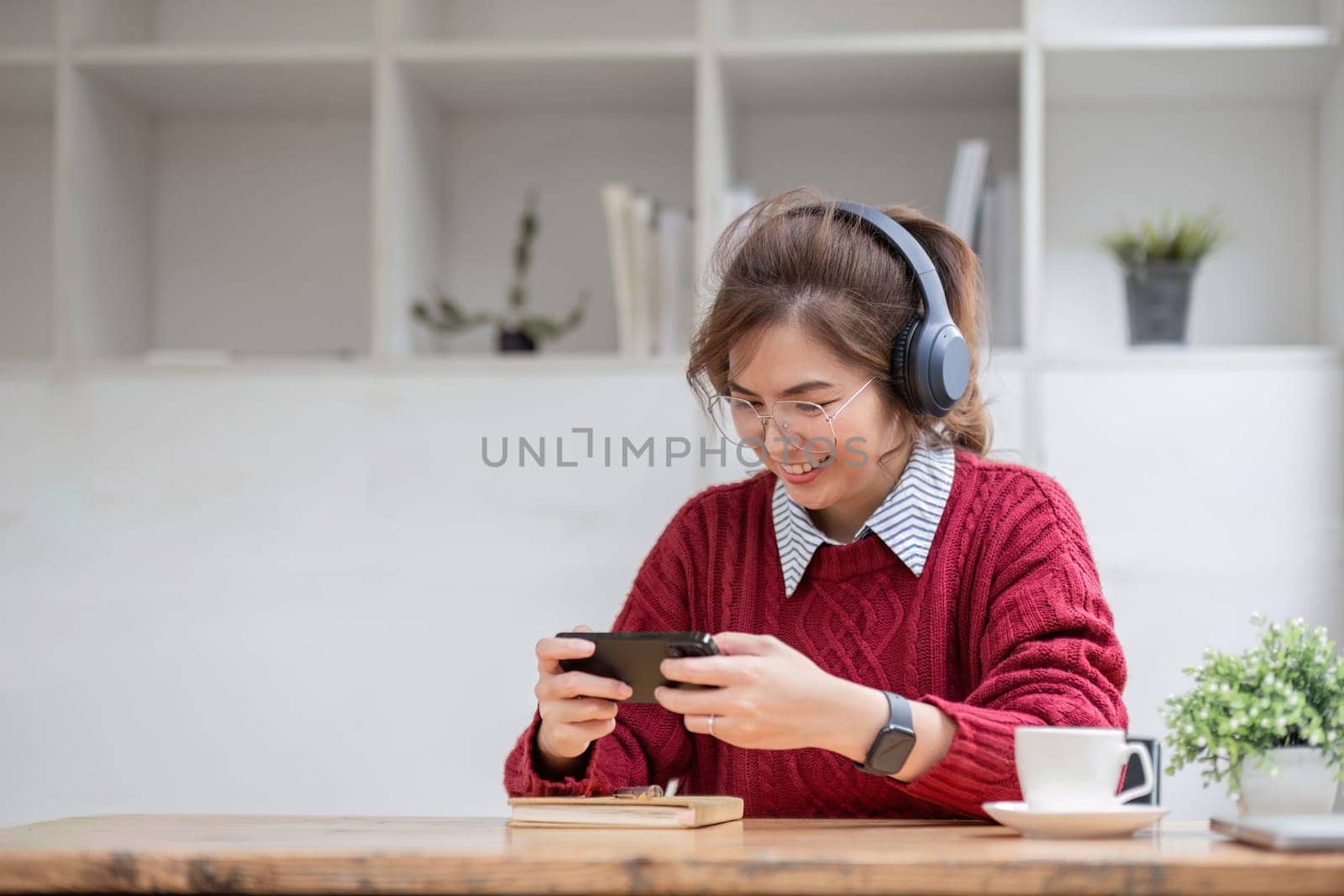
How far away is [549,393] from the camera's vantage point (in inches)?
91.7

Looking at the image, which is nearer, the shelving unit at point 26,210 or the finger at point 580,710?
the finger at point 580,710

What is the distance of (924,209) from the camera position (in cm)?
256

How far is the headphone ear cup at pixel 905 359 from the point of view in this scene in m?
1.51

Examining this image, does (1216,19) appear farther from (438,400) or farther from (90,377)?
(90,377)

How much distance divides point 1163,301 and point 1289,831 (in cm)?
150

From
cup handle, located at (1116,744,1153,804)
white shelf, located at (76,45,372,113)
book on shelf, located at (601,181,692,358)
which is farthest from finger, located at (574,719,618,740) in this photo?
white shelf, located at (76,45,372,113)

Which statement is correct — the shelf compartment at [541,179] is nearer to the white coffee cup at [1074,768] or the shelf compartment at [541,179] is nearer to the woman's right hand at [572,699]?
the woman's right hand at [572,699]

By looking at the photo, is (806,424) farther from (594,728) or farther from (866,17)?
(866,17)

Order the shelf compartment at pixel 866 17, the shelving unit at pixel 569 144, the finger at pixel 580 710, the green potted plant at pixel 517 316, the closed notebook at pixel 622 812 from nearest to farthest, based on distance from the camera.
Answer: the closed notebook at pixel 622 812 → the finger at pixel 580 710 → the shelving unit at pixel 569 144 → the green potted plant at pixel 517 316 → the shelf compartment at pixel 866 17

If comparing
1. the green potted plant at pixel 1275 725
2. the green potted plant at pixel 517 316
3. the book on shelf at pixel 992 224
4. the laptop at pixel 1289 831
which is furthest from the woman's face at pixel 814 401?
the green potted plant at pixel 517 316

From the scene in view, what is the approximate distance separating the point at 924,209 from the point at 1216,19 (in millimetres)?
624

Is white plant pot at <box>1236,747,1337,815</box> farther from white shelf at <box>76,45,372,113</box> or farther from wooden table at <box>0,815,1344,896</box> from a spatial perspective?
white shelf at <box>76,45,372,113</box>

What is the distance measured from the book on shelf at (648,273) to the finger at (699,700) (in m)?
1.23

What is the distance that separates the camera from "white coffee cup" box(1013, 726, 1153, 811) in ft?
3.62
